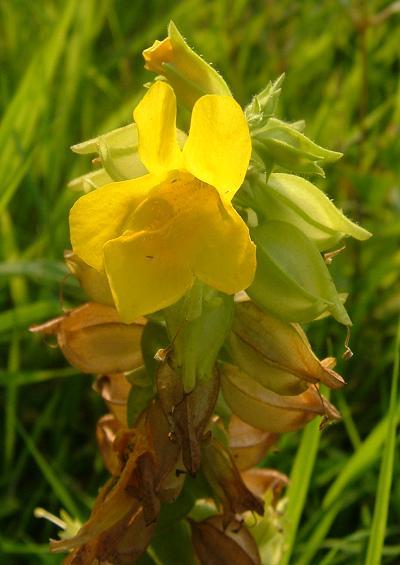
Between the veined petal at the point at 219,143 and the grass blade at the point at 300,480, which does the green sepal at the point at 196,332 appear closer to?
the veined petal at the point at 219,143

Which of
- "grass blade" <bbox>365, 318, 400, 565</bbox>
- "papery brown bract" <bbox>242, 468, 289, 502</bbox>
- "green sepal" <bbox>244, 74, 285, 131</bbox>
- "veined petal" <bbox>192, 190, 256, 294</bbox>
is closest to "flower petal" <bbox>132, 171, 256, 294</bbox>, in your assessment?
"veined petal" <bbox>192, 190, 256, 294</bbox>

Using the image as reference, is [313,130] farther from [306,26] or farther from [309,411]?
[309,411]

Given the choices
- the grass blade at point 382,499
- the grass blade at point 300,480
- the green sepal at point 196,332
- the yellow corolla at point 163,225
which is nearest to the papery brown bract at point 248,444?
the grass blade at point 300,480

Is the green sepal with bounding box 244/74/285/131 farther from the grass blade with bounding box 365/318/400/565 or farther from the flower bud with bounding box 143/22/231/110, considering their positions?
the grass blade with bounding box 365/318/400/565

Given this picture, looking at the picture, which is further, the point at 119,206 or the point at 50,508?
the point at 50,508

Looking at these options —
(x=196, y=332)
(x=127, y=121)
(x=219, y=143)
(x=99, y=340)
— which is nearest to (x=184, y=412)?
(x=196, y=332)

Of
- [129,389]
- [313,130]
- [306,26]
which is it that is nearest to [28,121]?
[313,130]

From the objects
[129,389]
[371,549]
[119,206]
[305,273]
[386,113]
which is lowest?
[386,113]
